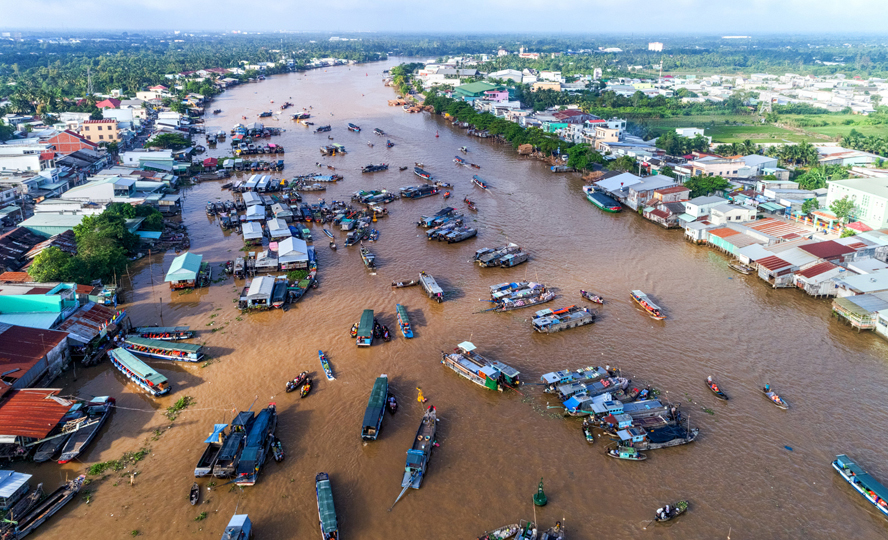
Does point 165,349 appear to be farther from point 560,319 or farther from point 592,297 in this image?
point 592,297

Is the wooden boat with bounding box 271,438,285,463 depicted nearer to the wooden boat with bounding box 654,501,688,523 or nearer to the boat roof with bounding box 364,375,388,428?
the boat roof with bounding box 364,375,388,428

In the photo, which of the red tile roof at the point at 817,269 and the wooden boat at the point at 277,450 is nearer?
the wooden boat at the point at 277,450

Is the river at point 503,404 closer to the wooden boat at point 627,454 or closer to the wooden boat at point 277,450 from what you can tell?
the wooden boat at point 627,454

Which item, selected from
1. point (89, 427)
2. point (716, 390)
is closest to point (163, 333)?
point (89, 427)

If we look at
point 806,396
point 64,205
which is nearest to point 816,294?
point 806,396

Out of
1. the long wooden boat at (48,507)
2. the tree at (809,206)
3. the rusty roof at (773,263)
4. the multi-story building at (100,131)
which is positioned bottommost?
the long wooden boat at (48,507)

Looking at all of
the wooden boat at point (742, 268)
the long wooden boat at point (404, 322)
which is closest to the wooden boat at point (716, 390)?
the wooden boat at point (742, 268)

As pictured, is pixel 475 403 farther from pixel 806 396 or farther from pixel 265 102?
pixel 265 102
